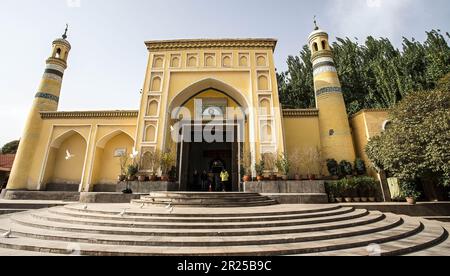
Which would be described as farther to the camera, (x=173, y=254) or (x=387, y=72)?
(x=387, y=72)

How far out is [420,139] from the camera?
800 centimetres

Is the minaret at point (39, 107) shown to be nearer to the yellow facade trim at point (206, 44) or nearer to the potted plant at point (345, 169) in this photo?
the yellow facade trim at point (206, 44)

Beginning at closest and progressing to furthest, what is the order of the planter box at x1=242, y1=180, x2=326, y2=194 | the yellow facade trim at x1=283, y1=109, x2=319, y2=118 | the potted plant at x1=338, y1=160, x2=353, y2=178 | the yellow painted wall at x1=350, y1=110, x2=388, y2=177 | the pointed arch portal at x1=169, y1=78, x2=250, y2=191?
1. the planter box at x1=242, y1=180, x2=326, y2=194
2. the potted plant at x1=338, y1=160, x2=353, y2=178
3. the yellow painted wall at x1=350, y1=110, x2=388, y2=177
4. the pointed arch portal at x1=169, y1=78, x2=250, y2=191
5. the yellow facade trim at x1=283, y1=109, x2=319, y2=118

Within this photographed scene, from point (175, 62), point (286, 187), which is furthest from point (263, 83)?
point (286, 187)

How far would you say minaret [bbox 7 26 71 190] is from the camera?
12766mm

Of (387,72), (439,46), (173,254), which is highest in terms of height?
(439,46)

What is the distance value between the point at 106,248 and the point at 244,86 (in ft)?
36.3

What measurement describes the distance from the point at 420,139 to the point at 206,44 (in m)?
12.2

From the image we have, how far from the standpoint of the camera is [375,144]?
1014 centimetres

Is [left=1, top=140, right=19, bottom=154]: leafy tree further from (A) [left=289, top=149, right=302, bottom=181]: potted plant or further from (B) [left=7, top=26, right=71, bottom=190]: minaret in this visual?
(A) [left=289, top=149, right=302, bottom=181]: potted plant

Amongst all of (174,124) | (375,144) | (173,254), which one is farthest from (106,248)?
(375,144)

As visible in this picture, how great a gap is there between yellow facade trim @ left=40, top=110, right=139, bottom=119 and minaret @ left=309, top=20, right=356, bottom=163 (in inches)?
472

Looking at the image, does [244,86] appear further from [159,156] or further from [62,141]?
[62,141]

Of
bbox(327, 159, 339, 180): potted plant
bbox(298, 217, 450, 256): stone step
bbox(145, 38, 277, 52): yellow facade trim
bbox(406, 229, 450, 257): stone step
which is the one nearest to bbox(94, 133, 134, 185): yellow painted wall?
bbox(145, 38, 277, 52): yellow facade trim
